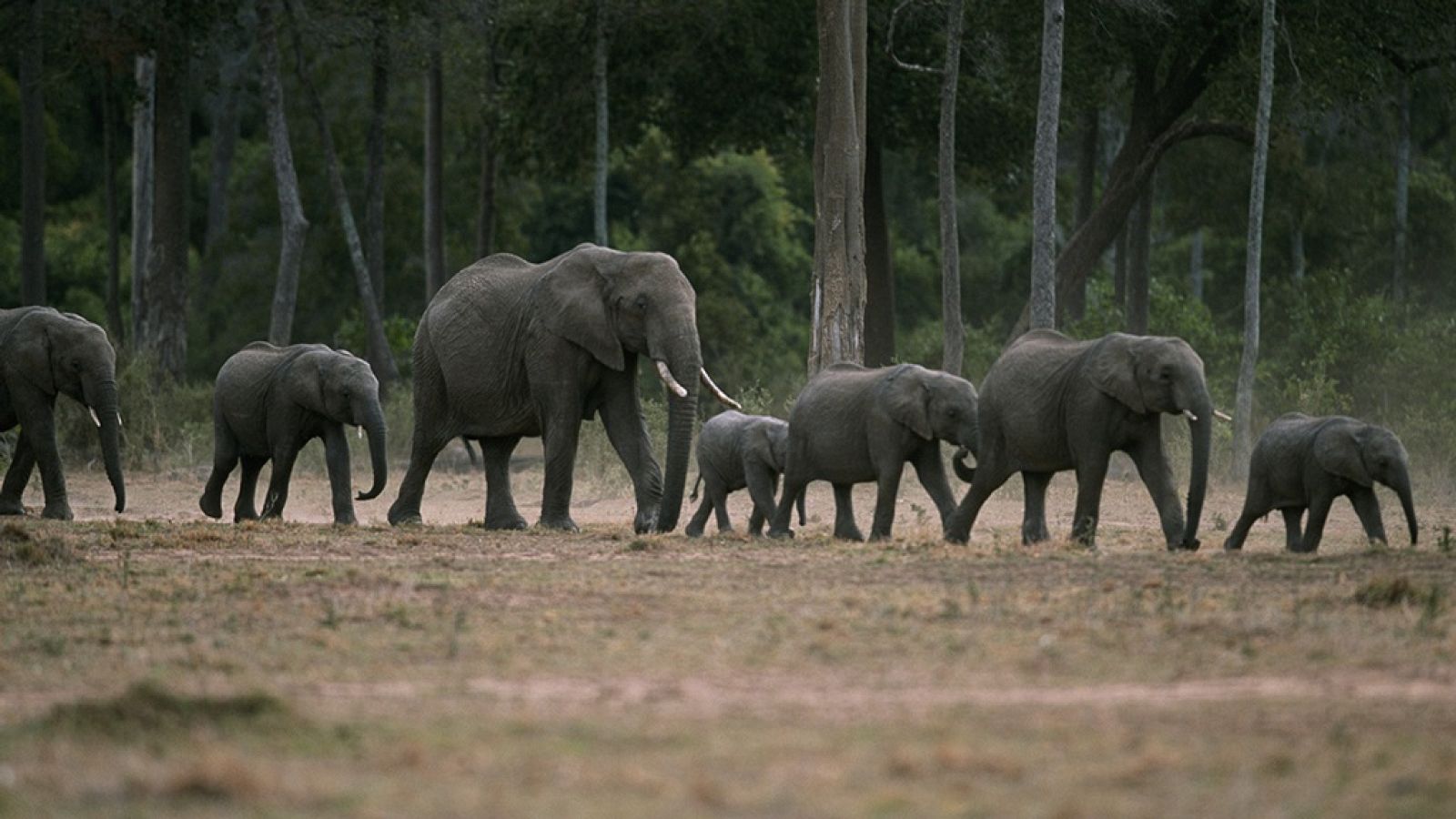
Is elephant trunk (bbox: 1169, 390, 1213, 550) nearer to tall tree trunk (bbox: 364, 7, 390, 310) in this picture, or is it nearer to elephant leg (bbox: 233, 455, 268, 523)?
elephant leg (bbox: 233, 455, 268, 523)

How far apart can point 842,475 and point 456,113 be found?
1148 inches

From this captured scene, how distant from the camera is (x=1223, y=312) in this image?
49812 mm

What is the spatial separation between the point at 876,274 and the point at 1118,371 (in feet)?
65.5

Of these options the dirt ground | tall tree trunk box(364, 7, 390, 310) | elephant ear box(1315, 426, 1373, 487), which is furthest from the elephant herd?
tall tree trunk box(364, 7, 390, 310)

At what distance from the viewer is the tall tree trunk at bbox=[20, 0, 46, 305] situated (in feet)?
117

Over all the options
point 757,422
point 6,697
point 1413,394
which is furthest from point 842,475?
point 1413,394

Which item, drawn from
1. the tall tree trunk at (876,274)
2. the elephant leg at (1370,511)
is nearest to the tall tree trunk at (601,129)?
the tall tree trunk at (876,274)

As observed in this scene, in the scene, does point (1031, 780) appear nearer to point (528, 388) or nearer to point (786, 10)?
point (528, 388)

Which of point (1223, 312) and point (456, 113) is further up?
point (456, 113)

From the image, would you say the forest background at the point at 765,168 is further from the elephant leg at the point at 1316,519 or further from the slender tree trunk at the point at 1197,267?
the elephant leg at the point at 1316,519

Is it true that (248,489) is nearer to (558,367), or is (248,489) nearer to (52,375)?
(52,375)

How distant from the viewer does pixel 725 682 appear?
32.2 feet

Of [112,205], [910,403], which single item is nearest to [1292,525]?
[910,403]

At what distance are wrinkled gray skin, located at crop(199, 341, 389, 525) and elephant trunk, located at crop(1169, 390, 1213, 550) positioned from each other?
688 centimetres
